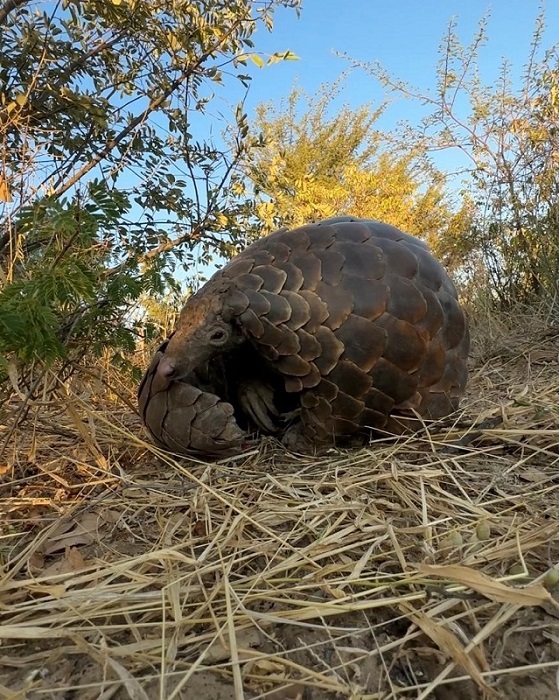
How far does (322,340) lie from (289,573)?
0.49 meters

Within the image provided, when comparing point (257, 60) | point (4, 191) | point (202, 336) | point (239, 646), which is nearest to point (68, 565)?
point (239, 646)

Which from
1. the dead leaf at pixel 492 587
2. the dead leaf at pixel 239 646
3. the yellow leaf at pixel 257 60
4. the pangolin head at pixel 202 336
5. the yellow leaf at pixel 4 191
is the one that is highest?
the yellow leaf at pixel 257 60

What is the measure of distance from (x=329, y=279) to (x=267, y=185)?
1.66 metres

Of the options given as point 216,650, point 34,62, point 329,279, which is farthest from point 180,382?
point 34,62

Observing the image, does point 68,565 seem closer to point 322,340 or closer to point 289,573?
point 289,573

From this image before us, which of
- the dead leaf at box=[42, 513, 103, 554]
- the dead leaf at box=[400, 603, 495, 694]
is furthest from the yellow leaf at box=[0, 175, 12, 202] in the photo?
the dead leaf at box=[400, 603, 495, 694]

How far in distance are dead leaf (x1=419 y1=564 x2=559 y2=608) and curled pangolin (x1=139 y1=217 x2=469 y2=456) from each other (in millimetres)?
503

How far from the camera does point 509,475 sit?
102 cm

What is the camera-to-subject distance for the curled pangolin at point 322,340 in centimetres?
108

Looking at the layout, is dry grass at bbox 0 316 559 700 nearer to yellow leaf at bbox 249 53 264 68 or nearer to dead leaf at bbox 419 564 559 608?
dead leaf at bbox 419 564 559 608

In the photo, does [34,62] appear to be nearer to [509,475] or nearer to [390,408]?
[390,408]

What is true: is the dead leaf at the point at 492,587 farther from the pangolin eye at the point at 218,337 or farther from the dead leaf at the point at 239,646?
the pangolin eye at the point at 218,337

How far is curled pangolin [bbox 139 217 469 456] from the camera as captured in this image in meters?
1.08

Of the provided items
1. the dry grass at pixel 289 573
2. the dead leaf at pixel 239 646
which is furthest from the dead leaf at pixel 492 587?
the dead leaf at pixel 239 646
